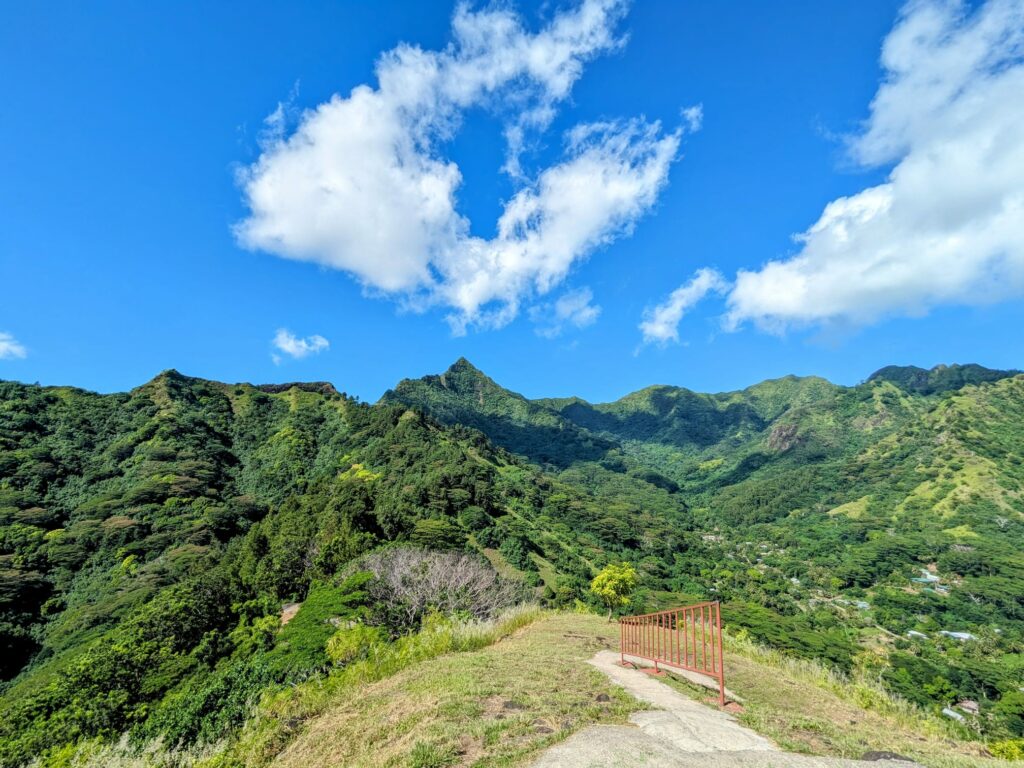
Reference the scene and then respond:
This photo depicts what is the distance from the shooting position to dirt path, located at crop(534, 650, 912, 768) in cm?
550

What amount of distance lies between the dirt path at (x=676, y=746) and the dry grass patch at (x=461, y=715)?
0.38 m

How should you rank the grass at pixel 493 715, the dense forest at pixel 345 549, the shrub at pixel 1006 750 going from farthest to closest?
1. the dense forest at pixel 345 549
2. the shrub at pixel 1006 750
3. the grass at pixel 493 715

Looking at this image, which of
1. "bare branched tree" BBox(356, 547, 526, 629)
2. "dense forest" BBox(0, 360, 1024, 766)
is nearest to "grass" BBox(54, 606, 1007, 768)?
"dense forest" BBox(0, 360, 1024, 766)

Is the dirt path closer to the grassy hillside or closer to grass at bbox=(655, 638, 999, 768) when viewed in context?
grass at bbox=(655, 638, 999, 768)

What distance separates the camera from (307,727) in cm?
779

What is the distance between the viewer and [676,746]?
6.10 m

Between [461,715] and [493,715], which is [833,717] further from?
[461,715]

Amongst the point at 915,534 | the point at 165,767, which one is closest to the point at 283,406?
the point at 165,767

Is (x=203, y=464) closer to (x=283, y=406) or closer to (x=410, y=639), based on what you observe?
(x=283, y=406)

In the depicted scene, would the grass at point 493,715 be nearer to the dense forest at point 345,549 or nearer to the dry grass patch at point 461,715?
the dry grass patch at point 461,715

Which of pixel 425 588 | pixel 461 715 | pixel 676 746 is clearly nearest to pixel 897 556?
pixel 425 588

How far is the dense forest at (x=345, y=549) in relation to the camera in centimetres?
2597

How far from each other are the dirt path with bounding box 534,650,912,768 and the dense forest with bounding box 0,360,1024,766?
6548 mm

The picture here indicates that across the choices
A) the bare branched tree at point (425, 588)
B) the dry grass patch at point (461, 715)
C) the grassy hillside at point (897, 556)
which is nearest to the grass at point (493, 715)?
the dry grass patch at point (461, 715)
